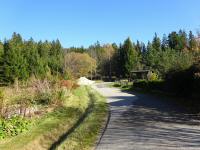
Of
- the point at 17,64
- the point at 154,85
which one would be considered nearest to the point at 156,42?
the point at 17,64

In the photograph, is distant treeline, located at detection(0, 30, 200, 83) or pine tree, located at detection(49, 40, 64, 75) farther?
pine tree, located at detection(49, 40, 64, 75)

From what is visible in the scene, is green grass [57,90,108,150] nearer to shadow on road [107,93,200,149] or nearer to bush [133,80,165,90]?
shadow on road [107,93,200,149]

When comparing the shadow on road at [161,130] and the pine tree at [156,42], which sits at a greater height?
the pine tree at [156,42]

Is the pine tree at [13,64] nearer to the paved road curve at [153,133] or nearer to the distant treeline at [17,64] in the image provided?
the distant treeline at [17,64]

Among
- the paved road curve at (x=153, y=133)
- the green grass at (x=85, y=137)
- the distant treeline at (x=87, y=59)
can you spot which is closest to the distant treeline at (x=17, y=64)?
the distant treeline at (x=87, y=59)

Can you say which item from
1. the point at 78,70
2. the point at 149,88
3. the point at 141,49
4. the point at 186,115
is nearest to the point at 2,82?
the point at 149,88

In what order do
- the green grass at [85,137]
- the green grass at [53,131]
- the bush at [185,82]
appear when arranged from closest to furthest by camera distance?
the green grass at [85,137], the green grass at [53,131], the bush at [185,82]

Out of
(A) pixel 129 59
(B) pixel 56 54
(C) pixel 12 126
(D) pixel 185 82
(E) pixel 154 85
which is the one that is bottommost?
(C) pixel 12 126

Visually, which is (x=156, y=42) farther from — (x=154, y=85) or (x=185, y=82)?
(x=185, y=82)

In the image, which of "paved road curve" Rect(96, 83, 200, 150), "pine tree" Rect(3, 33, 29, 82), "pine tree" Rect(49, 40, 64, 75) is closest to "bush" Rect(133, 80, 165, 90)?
"paved road curve" Rect(96, 83, 200, 150)

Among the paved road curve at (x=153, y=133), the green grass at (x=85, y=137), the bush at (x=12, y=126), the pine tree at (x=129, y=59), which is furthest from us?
the pine tree at (x=129, y=59)

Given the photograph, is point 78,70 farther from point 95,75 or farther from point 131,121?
point 131,121

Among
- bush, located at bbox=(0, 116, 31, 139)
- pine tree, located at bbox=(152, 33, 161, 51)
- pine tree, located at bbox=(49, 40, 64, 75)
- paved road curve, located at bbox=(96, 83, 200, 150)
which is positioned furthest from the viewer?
pine tree, located at bbox=(152, 33, 161, 51)

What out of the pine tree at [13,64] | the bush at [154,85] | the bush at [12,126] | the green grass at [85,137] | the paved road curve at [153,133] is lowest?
the green grass at [85,137]
